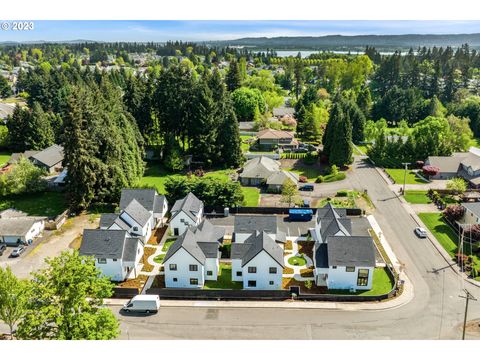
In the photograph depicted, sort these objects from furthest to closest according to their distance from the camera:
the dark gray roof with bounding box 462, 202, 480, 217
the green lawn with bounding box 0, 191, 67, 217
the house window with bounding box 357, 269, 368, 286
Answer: the green lawn with bounding box 0, 191, 67, 217, the dark gray roof with bounding box 462, 202, 480, 217, the house window with bounding box 357, 269, 368, 286

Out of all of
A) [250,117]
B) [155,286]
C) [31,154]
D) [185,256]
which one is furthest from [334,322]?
[250,117]

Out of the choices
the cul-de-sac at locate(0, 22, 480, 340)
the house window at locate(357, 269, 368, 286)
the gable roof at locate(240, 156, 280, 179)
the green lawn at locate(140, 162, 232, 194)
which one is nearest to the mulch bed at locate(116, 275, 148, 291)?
the cul-de-sac at locate(0, 22, 480, 340)

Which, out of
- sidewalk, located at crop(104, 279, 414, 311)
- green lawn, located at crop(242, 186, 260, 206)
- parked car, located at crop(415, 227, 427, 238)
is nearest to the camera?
sidewalk, located at crop(104, 279, 414, 311)

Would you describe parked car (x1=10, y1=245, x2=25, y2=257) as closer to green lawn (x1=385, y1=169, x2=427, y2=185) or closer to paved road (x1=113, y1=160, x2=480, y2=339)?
paved road (x1=113, y1=160, x2=480, y2=339)

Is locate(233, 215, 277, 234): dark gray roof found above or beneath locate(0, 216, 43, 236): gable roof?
above

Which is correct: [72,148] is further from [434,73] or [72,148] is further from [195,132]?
[434,73]

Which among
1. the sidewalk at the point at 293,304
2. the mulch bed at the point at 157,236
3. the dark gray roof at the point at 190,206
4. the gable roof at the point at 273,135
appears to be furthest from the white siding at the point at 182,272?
the gable roof at the point at 273,135

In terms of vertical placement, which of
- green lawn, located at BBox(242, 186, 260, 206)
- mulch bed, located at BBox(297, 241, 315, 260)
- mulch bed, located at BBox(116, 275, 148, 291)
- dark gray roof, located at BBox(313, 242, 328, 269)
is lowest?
mulch bed, located at BBox(116, 275, 148, 291)

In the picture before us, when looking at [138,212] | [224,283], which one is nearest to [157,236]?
[138,212]
